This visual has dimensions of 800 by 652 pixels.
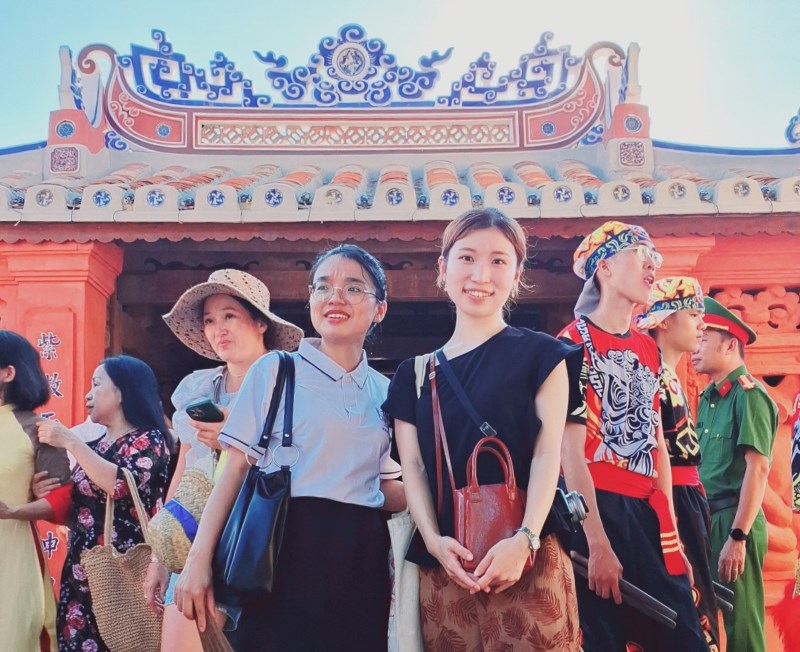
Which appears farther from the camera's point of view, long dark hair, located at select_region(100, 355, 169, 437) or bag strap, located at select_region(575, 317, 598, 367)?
long dark hair, located at select_region(100, 355, 169, 437)

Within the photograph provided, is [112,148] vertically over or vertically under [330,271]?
over

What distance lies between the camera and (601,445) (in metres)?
2.78

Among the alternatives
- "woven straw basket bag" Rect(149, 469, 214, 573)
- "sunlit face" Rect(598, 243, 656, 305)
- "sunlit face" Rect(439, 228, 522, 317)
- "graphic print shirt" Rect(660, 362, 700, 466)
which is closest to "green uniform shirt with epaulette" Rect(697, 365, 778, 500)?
"graphic print shirt" Rect(660, 362, 700, 466)

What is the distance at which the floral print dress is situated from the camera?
10.9ft

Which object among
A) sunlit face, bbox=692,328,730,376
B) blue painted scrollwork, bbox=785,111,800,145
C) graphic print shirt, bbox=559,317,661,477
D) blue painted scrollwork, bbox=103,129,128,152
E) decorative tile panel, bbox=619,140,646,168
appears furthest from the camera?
blue painted scrollwork, bbox=103,129,128,152

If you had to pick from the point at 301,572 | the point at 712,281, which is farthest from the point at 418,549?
the point at 712,281

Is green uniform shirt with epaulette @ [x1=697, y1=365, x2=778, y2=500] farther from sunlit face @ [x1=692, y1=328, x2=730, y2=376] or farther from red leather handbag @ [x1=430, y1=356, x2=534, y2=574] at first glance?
red leather handbag @ [x1=430, y1=356, x2=534, y2=574]

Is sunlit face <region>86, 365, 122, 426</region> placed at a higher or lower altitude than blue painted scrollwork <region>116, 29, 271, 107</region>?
lower

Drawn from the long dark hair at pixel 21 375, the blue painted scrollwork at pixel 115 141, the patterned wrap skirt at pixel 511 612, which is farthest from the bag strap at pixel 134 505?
the blue painted scrollwork at pixel 115 141

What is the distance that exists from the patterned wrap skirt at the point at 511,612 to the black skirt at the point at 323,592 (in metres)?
0.17

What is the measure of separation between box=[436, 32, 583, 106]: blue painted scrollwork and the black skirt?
459 cm

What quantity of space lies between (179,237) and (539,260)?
214cm

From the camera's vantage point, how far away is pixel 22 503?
3.32 m

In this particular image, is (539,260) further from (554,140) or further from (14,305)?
(14,305)
